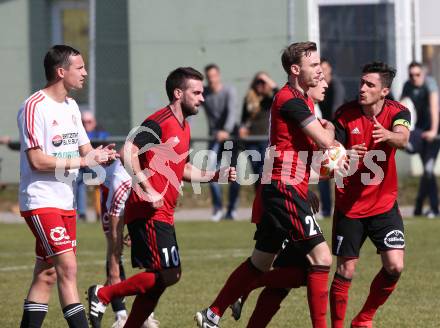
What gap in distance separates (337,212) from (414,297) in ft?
6.51

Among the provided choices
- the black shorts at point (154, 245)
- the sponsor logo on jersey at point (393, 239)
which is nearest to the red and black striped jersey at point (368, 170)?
the sponsor logo on jersey at point (393, 239)

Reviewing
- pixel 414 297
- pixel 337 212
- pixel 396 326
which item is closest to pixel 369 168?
pixel 337 212

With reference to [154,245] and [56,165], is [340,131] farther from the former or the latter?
[56,165]

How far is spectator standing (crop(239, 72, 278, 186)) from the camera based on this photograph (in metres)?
16.9

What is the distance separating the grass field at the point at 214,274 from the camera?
30.6ft

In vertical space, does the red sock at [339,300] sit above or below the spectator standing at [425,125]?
below

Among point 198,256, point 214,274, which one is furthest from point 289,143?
point 198,256

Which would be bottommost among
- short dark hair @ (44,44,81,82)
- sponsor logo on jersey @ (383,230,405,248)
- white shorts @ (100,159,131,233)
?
sponsor logo on jersey @ (383,230,405,248)

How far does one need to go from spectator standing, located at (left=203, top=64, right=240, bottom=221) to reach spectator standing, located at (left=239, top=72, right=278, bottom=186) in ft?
0.62

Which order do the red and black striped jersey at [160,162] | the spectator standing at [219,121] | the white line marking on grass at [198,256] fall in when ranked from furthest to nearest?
the spectator standing at [219,121]
the white line marking on grass at [198,256]
the red and black striped jersey at [160,162]

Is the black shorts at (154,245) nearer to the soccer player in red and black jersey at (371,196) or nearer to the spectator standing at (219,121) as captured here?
the soccer player in red and black jersey at (371,196)

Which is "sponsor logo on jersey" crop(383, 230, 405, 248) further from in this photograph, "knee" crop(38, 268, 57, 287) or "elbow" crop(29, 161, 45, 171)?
"elbow" crop(29, 161, 45, 171)

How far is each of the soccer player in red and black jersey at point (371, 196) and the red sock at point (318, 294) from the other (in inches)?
15.3

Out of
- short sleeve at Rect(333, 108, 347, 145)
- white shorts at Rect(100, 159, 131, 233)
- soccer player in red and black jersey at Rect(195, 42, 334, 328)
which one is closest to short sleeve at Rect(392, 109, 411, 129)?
short sleeve at Rect(333, 108, 347, 145)
